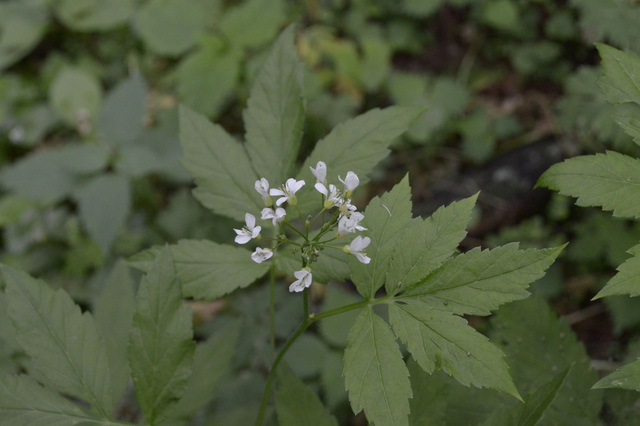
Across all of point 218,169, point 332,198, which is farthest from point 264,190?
point 218,169

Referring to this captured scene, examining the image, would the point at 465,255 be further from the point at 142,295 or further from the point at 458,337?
the point at 142,295

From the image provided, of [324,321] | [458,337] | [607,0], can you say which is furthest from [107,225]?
[607,0]

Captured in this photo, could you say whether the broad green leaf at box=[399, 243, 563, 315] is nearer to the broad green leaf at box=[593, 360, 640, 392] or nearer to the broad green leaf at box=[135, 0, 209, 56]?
the broad green leaf at box=[593, 360, 640, 392]

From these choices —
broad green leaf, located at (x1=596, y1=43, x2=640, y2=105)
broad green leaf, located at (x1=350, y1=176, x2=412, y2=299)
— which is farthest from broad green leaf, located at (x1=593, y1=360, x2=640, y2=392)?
broad green leaf, located at (x1=596, y1=43, x2=640, y2=105)

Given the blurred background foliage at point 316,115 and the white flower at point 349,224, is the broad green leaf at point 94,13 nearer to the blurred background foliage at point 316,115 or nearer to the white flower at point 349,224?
the blurred background foliage at point 316,115

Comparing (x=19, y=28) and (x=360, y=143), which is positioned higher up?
(x=360, y=143)

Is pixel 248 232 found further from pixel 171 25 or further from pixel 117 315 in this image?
pixel 171 25

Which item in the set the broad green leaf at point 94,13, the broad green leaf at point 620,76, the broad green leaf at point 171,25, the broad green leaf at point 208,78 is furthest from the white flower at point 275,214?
the broad green leaf at point 94,13

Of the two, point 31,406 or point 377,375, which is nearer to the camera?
point 377,375

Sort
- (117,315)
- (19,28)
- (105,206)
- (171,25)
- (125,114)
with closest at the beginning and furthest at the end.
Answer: (117,315), (105,206), (125,114), (171,25), (19,28)
